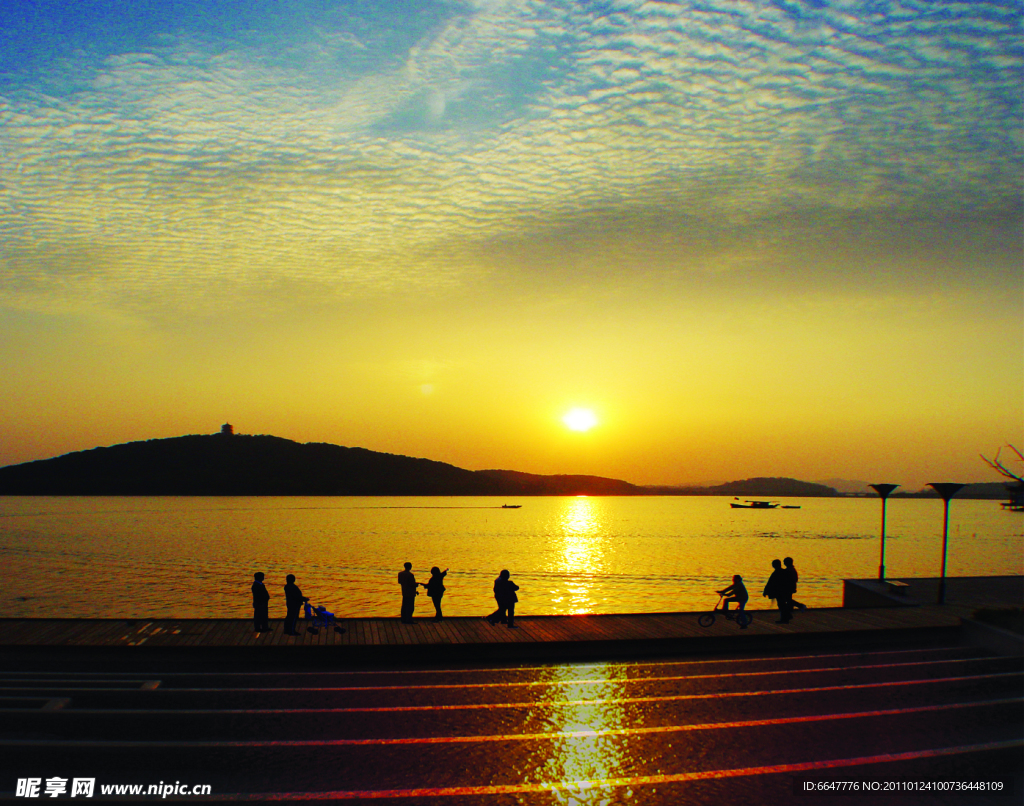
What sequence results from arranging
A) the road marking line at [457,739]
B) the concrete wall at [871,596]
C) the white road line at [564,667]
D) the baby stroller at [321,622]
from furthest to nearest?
the concrete wall at [871,596] < the baby stroller at [321,622] < the white road line at [564,667] < the road marking line at [457,739]

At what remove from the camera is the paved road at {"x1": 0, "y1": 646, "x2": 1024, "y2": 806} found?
9.27 metres

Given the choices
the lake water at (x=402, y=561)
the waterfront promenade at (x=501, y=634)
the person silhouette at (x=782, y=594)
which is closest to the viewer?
the waterfront promenade at (x=501, y=634)

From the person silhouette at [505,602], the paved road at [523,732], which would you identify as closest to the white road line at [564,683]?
the paved road at [523,732]

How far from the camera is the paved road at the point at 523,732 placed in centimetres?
927

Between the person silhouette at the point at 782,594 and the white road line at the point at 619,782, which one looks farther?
the person silhouette at the point at 782,594

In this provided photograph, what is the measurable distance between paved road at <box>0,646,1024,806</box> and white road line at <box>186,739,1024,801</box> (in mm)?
32

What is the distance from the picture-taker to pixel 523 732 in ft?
36.8

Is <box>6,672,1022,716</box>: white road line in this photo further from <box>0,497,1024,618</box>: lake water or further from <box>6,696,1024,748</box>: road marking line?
<box>0,497,1024,618</box>: lake water

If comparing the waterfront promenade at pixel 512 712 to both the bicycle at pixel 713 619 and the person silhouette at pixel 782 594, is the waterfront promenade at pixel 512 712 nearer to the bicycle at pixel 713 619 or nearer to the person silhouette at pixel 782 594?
the bicycle at pixel 713 619

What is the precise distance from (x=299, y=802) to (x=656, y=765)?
482 centimetres

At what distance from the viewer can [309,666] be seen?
51.5 ft
